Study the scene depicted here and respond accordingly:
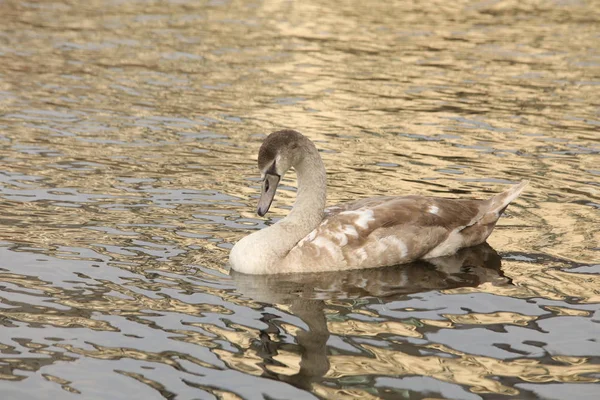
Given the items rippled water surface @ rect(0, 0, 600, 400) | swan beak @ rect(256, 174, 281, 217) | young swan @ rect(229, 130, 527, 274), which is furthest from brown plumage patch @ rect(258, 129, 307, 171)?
rippled water surface @ rect(0, 0, 600, 400)

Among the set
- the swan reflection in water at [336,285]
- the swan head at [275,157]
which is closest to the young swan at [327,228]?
the swan head at [275,157]

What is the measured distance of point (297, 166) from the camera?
10.8 m

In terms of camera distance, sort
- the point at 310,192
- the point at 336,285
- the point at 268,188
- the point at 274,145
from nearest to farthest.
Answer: the point at 336,285
the point at 274,145
the point at 268,188
the point at 310,192

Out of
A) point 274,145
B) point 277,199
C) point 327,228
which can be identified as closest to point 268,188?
point 274,145

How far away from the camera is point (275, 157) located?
10.6 m

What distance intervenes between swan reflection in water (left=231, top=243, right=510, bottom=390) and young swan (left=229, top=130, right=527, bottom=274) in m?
0.12

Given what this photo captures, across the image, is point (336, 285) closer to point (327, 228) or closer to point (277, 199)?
point (327, 228)

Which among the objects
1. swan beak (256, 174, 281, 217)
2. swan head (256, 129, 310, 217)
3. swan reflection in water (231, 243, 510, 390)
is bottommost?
swan reflection in water (231, 243, 510, 390)

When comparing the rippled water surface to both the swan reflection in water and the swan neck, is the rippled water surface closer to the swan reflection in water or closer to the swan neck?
the swan reflection in water

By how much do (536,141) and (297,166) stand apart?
616 cm

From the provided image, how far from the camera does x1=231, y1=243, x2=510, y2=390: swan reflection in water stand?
8586mm

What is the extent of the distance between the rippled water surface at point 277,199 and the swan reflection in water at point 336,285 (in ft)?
0.12

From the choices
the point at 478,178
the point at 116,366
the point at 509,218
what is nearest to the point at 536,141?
the point at 478,178

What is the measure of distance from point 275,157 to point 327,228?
0.87 meters
